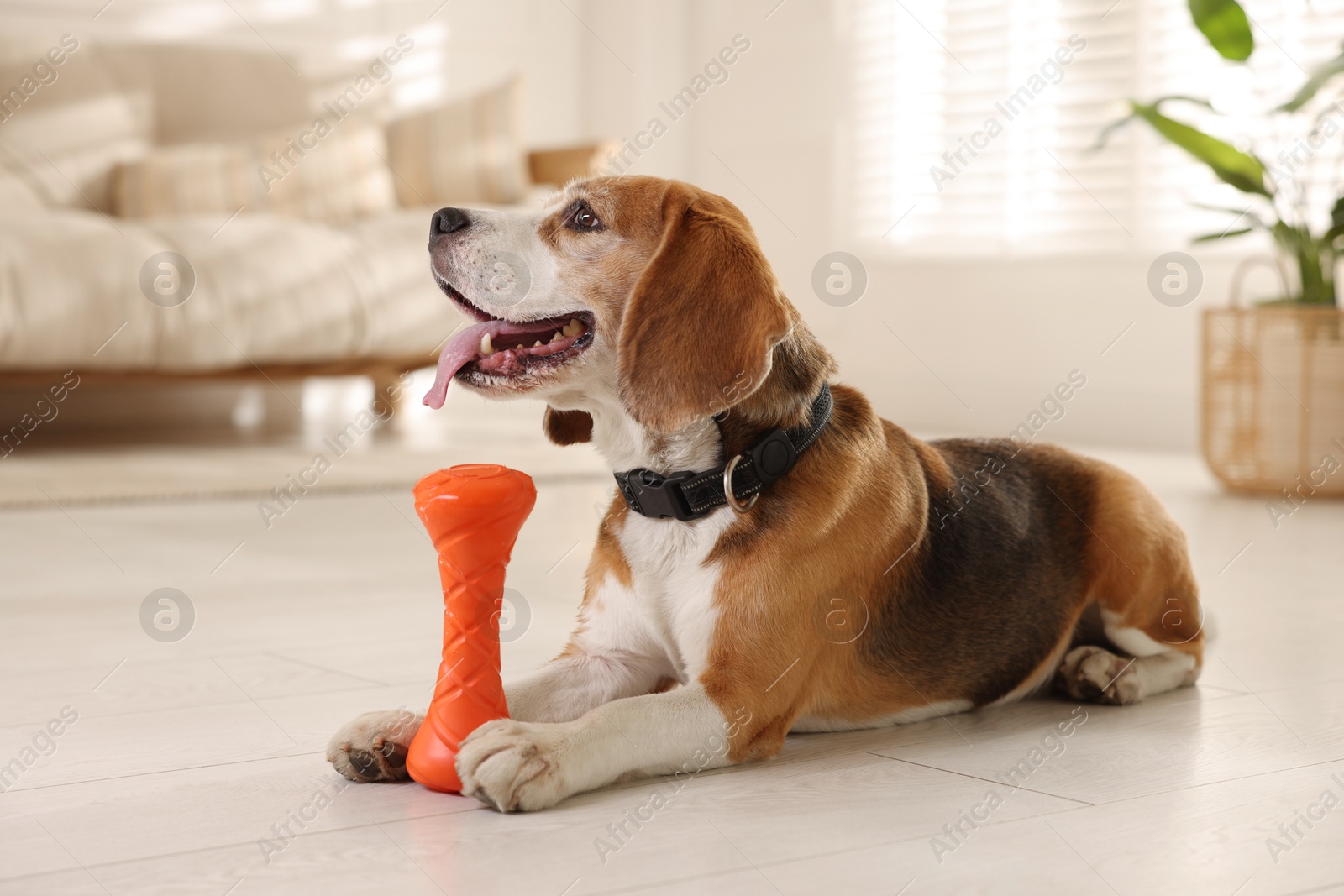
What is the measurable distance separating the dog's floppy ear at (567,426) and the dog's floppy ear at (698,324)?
34 centimetres

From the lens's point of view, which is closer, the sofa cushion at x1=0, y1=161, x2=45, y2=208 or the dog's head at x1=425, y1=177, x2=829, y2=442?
the dog's head at x1=425, y1=177, x2=829, y2=442

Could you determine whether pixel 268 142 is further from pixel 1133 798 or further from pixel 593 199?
pixel 1133 798

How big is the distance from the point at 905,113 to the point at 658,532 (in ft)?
19.7

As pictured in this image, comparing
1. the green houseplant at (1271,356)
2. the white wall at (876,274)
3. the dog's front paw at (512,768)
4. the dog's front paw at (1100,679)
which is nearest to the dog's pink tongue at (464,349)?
the dog's front paw at (512,768)


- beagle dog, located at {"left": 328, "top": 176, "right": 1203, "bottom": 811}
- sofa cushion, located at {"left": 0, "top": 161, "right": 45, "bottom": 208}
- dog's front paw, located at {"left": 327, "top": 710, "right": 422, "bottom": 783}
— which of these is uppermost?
sofa cushion, located at {"left": 0, "top": 161, "right": 45, "bottom": 208}

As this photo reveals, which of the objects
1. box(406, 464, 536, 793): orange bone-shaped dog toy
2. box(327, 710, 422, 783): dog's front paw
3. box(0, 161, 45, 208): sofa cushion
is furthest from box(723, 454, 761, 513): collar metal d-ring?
box(0, 161, 45, 208): sofa cushion

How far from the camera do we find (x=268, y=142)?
20.8 feet

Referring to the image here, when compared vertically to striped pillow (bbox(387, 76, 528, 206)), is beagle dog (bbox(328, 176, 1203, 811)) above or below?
below

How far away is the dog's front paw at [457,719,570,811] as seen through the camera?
154 centimetres

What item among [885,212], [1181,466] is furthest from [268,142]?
[1181,466]

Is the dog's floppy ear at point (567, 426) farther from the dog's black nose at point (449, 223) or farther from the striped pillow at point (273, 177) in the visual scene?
the striped pillow at point (273, 177)

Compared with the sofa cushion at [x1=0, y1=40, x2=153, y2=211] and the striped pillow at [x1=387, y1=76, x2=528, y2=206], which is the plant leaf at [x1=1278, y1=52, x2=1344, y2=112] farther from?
the sofa cushion at [x1=0, y1=40, x2=153, y2=211]

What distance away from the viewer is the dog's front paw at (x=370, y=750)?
5.51ft

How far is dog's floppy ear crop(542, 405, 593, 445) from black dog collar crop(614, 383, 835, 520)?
274 mm
